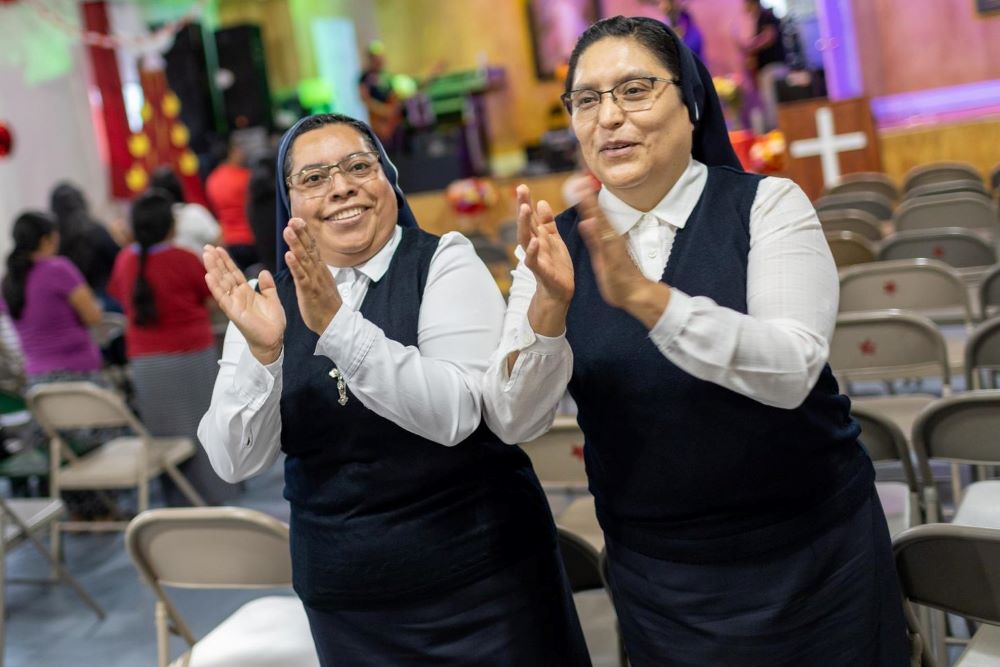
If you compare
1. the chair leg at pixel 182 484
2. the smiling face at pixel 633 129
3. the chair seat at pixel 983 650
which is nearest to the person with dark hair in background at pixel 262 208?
the chair leg at pixel 182 484

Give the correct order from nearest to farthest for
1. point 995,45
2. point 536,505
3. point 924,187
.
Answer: point 536,505 → point 924,187 → point 995,45

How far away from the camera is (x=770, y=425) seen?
155 centimetres

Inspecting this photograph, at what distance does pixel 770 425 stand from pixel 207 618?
9.64 ft

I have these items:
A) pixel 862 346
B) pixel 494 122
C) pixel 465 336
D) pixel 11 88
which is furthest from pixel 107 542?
pixel 494 122

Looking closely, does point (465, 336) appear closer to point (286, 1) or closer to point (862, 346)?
point (862, 346)

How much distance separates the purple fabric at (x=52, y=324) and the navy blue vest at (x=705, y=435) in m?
3.98

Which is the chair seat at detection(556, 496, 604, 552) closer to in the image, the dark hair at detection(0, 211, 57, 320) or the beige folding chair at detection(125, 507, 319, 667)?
the beige folding chair at detection(125, 507, 319, 667)

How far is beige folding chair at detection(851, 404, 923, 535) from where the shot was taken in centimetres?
262

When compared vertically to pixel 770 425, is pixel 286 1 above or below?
above

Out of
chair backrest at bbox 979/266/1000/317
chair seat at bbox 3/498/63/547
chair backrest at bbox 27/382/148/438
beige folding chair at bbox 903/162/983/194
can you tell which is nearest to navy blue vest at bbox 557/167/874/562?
chair backrest at bbox 979/266/1000/317

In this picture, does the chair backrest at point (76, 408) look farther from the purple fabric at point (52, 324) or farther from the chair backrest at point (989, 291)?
the chair backrest at point (989, 291)

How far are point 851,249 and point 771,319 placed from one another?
11.8 feet

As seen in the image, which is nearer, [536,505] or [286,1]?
[536,505]

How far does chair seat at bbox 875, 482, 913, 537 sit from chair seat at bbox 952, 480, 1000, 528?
5.2 inches
